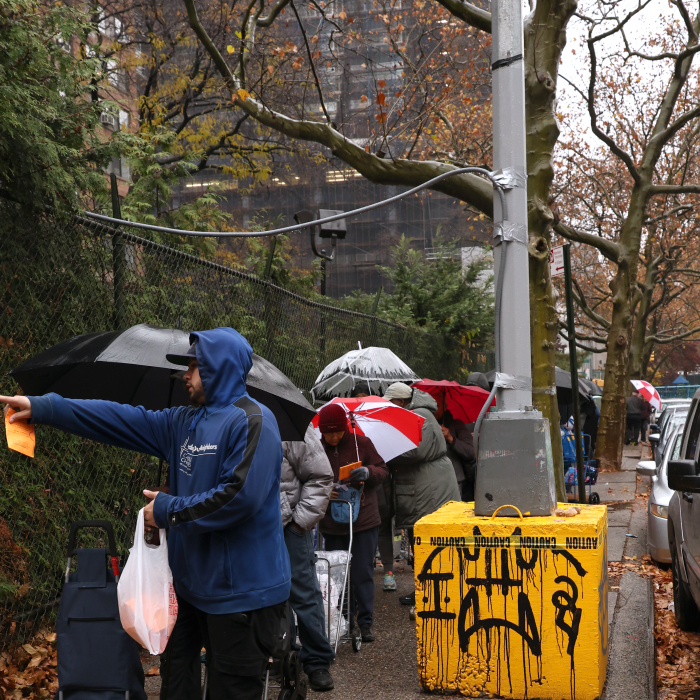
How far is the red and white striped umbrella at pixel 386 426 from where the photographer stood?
6.79 metres

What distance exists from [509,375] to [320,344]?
17.9 ft

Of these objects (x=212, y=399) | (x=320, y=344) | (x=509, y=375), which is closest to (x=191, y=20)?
(x=320, y=344)

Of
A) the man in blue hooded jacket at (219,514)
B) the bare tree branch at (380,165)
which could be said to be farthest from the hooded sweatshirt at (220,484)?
the bare tree branch at (380,165)

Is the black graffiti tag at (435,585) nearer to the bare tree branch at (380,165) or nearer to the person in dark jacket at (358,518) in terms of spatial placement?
the person in dark jacket at (358,518)

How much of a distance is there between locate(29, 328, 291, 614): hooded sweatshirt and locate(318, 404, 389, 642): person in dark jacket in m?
→ 2.53

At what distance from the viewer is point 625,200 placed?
29.5 meters

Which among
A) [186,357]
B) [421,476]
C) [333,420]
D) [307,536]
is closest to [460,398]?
[421,476]

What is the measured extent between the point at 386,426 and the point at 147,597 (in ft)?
11.7

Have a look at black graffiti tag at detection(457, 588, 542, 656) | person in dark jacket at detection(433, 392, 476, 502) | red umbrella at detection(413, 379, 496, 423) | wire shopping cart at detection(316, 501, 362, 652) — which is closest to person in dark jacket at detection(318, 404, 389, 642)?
wire shopping cart at detection(316, 501, 362, 652)

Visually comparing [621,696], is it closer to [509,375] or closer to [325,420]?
[509,375]

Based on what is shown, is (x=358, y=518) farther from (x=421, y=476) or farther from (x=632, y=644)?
(x=632, y=644)

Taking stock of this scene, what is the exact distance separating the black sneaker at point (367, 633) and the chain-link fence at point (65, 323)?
6.24 ft

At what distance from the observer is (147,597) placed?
348 centimetres

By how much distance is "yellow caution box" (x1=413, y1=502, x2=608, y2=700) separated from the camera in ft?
16.0
